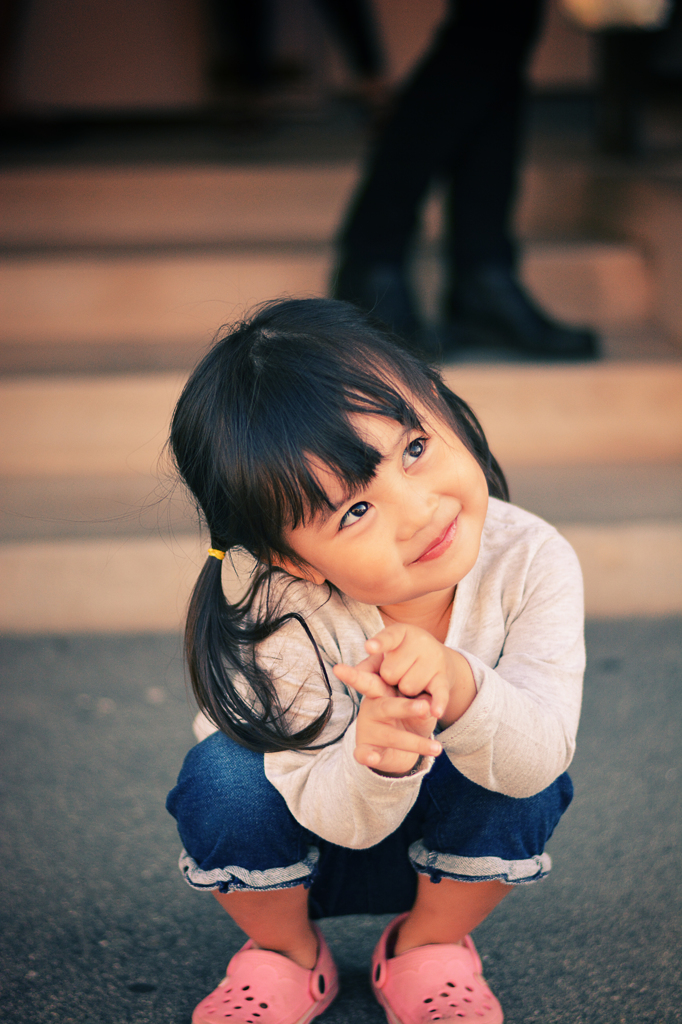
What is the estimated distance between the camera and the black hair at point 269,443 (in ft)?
2.41

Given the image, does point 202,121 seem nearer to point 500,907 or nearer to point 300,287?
point 300,287

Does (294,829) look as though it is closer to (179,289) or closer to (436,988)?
(436,988)

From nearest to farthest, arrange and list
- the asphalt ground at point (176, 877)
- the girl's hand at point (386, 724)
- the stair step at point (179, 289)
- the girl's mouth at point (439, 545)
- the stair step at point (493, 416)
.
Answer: the girl's hand at point (386, 724) → the girl's mouth at point (439, 545) → the asphalt ground at point (176, 877) → the stair step at point (493, 416) → the stair step at point (179, 289)

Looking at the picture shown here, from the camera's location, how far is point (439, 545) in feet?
2.47

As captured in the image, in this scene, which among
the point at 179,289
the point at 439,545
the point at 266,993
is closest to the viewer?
the point at 439,545

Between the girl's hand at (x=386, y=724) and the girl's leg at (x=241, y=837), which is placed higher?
the girl's hand at (x=386, y=724)

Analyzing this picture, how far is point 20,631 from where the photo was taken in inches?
64.3

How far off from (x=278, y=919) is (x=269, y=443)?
1.48 ft

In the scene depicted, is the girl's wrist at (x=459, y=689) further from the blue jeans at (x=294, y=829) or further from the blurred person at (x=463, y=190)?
the blurred person at (x=463, y=190)

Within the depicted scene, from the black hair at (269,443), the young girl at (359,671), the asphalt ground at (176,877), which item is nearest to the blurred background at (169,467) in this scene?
the asphalt ground at (176,877)

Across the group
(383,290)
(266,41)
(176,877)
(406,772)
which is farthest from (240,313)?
(266,41)

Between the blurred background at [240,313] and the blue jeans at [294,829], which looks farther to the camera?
the blurred background at [240,313]

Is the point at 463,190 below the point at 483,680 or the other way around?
the other way around

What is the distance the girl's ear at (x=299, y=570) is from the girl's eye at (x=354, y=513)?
71 millimetres
